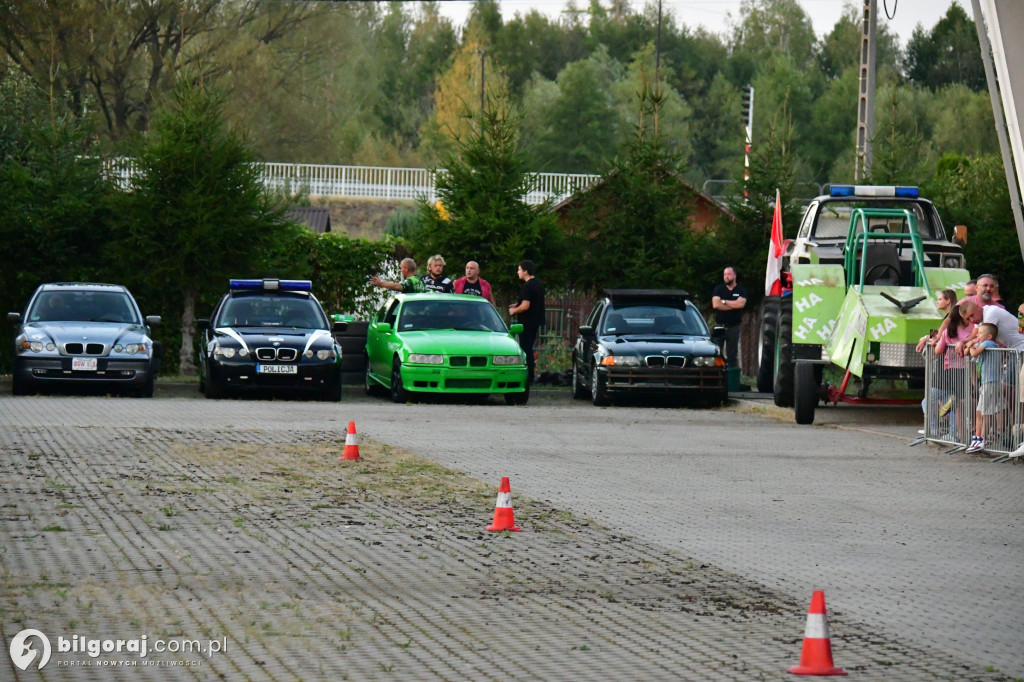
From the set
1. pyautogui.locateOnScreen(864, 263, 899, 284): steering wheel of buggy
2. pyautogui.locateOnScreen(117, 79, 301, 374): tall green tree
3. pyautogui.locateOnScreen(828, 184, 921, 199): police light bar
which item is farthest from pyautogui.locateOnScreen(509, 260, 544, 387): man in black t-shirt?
pyautogui.locateOnScreen(864, 263, 899, 284): steering wheel of buggy

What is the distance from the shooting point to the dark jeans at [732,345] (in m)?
26.9

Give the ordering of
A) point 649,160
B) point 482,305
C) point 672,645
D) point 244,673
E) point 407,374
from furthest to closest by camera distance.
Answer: point 649,160
point 482,305
point 407,374
point 672,645
point 244,673

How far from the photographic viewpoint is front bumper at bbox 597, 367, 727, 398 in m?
23.2

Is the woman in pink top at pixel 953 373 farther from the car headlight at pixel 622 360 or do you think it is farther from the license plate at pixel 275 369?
the license plate at pixel 275 369

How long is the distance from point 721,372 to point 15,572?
640 inches

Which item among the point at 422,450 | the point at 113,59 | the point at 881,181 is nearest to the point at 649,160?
the point at 881,181

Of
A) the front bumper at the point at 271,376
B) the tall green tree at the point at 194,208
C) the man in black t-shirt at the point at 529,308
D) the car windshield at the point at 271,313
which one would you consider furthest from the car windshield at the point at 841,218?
the tall green tree at the point at 194,208

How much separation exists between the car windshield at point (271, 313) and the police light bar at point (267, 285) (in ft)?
0.62

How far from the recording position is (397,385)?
2333 centimetres

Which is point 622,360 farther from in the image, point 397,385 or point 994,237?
point 994,237

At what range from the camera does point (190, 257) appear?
1069 inches

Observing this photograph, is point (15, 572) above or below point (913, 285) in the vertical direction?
below

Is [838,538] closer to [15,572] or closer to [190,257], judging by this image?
[15,572]

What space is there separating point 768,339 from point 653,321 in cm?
187
